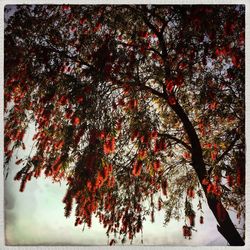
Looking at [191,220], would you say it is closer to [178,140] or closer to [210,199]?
[210,199]

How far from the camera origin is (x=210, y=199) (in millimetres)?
2125

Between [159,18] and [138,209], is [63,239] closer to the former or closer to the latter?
[138,209]

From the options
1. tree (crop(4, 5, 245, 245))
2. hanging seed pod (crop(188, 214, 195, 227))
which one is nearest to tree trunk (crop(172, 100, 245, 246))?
tree (crop(4, 5, 245, 245))

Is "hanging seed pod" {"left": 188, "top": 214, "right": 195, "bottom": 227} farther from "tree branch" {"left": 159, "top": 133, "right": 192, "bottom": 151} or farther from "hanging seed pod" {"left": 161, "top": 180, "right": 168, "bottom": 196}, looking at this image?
"tree branch" {"left": 159, "top": 133, "right": 192, "bottom": 151}

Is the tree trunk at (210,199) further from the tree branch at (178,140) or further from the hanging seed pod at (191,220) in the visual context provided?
the hanging seed pod at (191,220)

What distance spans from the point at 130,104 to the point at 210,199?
0.79 m

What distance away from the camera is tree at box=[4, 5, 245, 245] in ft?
6.95

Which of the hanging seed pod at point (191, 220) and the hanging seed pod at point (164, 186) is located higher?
the hanging seed pod at point (164, 186)

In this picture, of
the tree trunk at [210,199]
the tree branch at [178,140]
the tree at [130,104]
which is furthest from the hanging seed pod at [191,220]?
the tree branch at [178,140]

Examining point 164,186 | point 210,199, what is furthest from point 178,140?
point 210,199

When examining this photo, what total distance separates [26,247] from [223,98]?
5.16 ft

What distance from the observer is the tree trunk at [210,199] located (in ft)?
6.86

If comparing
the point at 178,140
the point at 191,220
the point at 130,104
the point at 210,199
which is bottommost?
the point at 191,220

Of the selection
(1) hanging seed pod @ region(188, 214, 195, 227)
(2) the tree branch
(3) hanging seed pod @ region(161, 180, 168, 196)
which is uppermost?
(2) the tree branch
